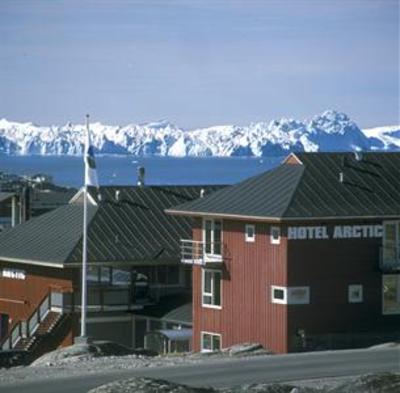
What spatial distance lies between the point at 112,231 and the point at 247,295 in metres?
8.73

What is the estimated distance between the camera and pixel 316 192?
48.1 meters

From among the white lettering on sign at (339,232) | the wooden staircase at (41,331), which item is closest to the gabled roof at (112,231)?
the wooden staircase at (41,331)

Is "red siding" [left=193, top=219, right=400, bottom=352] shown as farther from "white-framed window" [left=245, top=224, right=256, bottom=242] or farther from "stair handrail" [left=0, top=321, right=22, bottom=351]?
"stair handrail" [left=0, top=321, right=22, bottom=351]

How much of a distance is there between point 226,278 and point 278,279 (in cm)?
313

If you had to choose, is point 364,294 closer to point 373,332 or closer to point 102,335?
point 373,332

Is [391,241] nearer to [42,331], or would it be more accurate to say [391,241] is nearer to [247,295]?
[247,295]

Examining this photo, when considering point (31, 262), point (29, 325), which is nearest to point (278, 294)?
point (29, 325)

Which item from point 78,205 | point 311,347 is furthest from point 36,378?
point 78,205

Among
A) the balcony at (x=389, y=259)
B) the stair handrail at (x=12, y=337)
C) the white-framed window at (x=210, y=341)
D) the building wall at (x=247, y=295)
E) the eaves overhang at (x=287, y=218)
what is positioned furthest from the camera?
the stair handrail at (x=12, y=337)

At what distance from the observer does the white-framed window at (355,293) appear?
47250mm

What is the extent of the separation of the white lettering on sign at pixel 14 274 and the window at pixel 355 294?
14.3 metres

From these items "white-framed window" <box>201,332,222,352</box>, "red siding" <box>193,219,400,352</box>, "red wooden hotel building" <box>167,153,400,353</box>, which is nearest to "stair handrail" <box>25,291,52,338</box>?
"red wooden hotel building" <box>167,153,400,353</box>

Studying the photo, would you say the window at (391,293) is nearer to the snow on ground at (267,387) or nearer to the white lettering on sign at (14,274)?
the white lettering on sign at (14,274)

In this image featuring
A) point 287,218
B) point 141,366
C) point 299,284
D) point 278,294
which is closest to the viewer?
point 141,366
